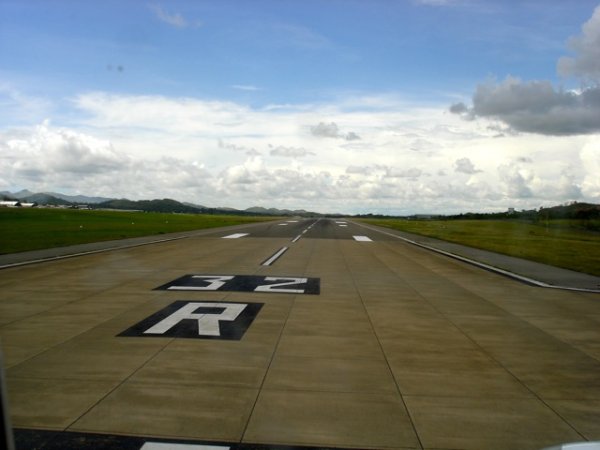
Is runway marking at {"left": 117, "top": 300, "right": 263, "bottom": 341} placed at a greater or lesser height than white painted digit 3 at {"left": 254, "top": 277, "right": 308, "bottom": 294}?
lesser

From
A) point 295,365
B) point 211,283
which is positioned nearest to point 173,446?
point 295,365

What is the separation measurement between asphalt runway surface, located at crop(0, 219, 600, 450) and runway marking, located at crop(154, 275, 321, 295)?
0.46 ft

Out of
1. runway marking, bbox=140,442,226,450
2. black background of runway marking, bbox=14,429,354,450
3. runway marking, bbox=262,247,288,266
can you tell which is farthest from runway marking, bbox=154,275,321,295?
runway marking, bbox=140,442,226,450

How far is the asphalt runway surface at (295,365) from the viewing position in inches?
217

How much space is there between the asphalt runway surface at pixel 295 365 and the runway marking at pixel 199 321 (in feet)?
0.16

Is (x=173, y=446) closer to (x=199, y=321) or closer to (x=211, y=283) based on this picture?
(x=199, y=321)

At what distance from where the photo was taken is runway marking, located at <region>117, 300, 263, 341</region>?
376 inches

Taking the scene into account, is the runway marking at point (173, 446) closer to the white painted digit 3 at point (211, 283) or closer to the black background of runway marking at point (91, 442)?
the black background of runway marking at point (91, 442)

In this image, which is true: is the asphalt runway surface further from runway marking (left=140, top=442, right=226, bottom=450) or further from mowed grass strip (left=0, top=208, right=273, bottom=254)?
mowed grass strip (left=0, top=208, right=273, bottom=254)

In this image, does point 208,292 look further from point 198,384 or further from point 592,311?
point 592,311

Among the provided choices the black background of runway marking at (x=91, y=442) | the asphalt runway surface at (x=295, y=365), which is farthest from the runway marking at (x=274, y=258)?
the black background of runway marking at (x=91, y=442)

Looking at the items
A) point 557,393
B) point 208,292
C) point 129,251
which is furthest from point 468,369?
point 129,251

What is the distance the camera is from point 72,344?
28.6ft

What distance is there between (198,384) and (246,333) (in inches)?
113
